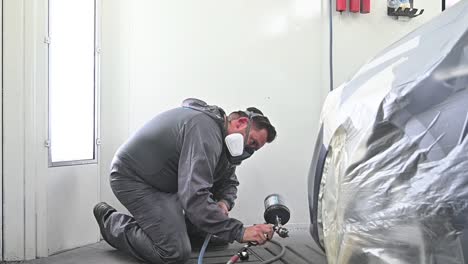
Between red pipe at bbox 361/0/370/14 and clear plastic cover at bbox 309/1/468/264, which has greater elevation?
→ red pipe at bbox 361/0/370/14

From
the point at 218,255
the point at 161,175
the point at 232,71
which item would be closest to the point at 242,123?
the point at 161,175

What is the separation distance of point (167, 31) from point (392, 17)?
4.40 feet

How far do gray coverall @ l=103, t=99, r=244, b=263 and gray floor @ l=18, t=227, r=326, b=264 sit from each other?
0.07 m

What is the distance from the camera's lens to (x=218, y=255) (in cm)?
176

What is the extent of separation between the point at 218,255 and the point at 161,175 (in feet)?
1.36

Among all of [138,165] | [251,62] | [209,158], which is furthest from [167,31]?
[209,158]

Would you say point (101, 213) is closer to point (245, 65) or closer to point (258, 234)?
point (258, 234)

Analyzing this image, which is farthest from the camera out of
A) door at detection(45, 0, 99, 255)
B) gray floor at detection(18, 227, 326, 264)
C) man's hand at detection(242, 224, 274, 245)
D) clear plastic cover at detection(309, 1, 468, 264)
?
door at detection(45, 0, 99, 255)

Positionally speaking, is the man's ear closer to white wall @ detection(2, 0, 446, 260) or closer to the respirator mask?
the respirator mask

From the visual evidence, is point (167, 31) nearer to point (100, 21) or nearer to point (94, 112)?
point (100, 21)

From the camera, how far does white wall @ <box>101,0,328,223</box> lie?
222cm

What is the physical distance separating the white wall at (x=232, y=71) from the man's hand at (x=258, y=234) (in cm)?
83

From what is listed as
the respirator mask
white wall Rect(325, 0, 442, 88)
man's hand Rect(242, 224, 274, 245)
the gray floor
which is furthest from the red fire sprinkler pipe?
man's hand Rect(242, 224, 274, 245)

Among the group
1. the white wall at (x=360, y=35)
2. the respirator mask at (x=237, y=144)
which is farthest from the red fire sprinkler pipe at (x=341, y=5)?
the respirator mask at (x=237, y=144)
